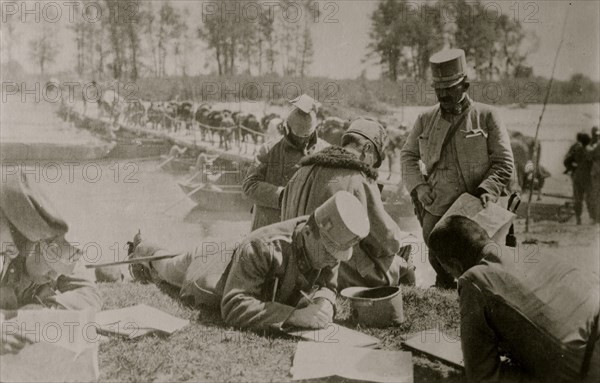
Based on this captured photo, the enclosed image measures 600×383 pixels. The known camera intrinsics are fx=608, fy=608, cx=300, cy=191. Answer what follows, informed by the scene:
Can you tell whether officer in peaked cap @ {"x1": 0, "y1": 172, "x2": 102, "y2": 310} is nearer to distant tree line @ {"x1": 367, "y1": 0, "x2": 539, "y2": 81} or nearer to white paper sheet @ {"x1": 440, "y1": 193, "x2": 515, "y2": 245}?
white paper sheet @ {"x1": 440, "y1": 193, "x2": 515, "y2": 245}

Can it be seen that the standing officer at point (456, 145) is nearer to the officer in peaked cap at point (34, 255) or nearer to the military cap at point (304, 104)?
the military cap at point (304, 104)

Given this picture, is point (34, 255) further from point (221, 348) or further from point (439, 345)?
point (439, 345)

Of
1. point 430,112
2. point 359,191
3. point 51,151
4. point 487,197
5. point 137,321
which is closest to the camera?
point 137,321

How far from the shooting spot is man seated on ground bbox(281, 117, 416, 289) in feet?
14.3

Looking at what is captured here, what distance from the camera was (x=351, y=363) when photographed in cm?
328

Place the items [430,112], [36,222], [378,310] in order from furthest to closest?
1. [430,112]
2. [378,310]
3. [36,222]

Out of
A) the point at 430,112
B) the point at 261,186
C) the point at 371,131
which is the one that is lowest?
the point at 261,186

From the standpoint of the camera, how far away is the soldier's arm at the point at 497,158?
4.80m

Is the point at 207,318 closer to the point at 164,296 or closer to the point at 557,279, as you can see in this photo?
the point at 164,296

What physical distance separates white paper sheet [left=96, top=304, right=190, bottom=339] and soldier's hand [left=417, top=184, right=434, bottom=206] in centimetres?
232

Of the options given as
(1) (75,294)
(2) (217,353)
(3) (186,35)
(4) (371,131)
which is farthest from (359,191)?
(3) (186,35)

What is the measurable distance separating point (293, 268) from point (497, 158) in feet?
6.83

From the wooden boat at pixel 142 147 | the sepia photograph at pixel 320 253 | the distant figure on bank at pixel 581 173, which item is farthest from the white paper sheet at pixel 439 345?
the wooden boat at pixel 142 147

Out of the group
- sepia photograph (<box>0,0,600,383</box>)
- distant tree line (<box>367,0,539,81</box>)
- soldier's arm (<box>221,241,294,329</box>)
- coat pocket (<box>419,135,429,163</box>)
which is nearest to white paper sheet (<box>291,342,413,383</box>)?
sepia photograph (<box>0,0,600,383</box>)
